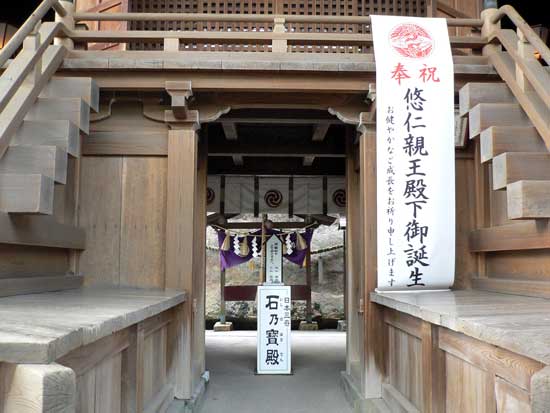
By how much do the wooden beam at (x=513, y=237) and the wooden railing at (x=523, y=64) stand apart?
2.11 feet

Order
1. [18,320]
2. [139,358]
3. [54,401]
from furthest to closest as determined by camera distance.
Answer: [139,358], [18,320], [54,401]

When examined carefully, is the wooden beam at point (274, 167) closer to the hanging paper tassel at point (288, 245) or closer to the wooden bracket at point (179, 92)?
the hanging paper tassel at point (288, 245)

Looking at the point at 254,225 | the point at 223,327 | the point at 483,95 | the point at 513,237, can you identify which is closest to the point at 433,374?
the point at 513,237

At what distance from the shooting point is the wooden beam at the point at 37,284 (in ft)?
11.8

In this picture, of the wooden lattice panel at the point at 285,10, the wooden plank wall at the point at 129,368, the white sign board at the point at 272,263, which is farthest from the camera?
the white sign board at the point at 272,263

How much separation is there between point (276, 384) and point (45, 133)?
4.77 metres

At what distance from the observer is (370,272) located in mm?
5145

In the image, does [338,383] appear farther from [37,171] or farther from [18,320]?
[18,320]

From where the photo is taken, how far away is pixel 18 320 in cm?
222

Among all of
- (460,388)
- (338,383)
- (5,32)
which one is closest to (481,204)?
(460,388)

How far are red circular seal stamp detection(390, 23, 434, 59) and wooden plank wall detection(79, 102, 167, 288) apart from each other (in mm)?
2489

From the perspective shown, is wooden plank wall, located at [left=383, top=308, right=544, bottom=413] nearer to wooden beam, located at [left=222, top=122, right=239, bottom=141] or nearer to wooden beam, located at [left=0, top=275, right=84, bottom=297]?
wooden beam, located at [left=0, top=275, right=84, bottom=297]

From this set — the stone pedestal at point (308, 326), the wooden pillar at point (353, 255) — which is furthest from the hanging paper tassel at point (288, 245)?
the wooden pillar at point (353, 255)

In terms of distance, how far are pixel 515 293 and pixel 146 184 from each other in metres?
3.61
